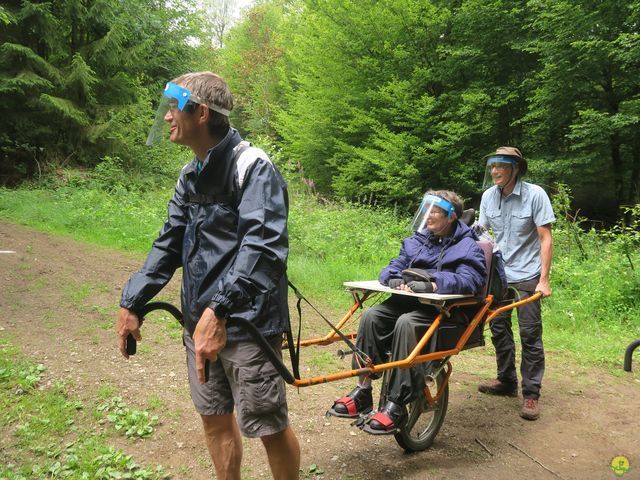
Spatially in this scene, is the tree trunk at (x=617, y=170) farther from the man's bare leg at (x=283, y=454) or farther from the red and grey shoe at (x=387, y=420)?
the man's bare leg at (x=283, y=454)

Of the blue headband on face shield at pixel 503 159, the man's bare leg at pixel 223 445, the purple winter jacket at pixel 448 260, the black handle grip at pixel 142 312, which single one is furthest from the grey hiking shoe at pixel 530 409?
the black handle grip at pixel 142 312

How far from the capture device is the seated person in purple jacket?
306 cm

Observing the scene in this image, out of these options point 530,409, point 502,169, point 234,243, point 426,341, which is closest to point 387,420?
point 426,341

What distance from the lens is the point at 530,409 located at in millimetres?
4188

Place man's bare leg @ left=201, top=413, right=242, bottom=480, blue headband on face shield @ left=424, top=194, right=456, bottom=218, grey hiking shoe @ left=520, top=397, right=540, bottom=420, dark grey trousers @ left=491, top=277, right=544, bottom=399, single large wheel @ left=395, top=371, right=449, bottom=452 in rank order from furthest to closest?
dark grey trousers @ left=491, top=277, right=544, bottom=399
grey hiking shoe @ left=520, top=397, right=540, bottom=420
blue headband on face shield @ left=424, top=194, right=456, bottom=218
single large wheel @ left=395, top=371, right=449, bottom=452
man's bare leg @ left=201, top=413, right=242, bottom=480

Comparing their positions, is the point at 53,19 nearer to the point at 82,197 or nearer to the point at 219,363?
the point at 82,197

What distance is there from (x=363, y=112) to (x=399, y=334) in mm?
14808

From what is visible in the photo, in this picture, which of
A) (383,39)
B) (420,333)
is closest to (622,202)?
(383,39)

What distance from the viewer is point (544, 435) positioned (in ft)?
12.8

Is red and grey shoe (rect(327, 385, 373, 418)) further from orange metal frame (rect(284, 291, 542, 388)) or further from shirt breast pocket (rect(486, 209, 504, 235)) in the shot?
shirt breast pocket (rect(486, 209, 504, 235))

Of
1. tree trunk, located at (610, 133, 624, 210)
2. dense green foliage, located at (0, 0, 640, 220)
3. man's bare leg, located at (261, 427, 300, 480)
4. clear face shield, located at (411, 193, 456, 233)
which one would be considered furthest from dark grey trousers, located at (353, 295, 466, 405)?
tree trunk, located at (610, 133, 624, 210)

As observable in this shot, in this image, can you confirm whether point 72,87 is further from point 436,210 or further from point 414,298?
point 414,298

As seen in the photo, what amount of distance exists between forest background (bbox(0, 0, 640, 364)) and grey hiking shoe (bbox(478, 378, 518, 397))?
12.4 ft

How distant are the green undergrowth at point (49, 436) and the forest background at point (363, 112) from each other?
4592 mm
